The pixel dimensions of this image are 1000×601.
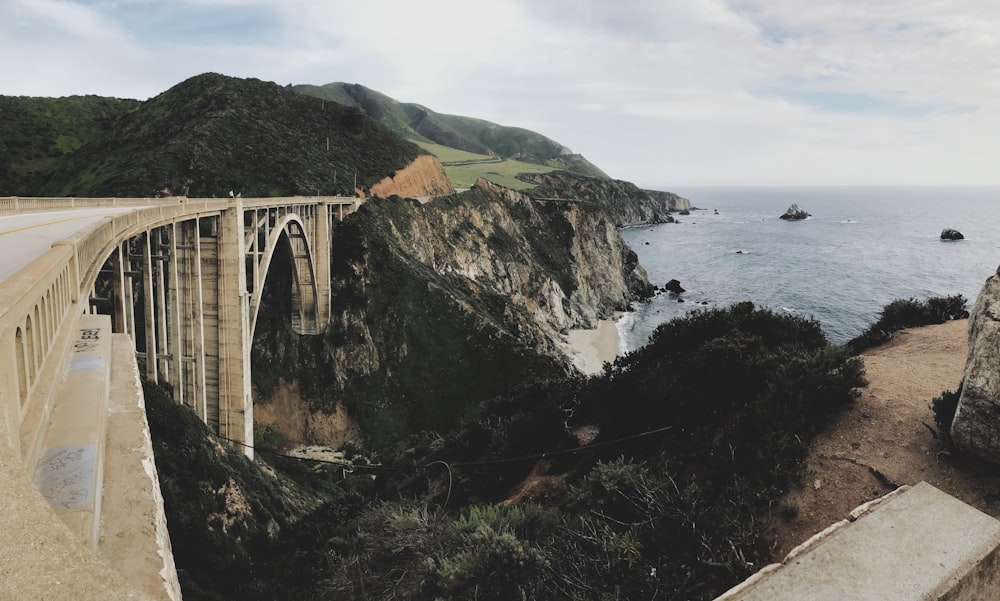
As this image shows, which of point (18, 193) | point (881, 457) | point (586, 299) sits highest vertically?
point (18, 193)

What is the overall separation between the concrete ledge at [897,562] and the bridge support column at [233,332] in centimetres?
1983

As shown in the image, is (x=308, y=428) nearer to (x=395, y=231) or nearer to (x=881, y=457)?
(x=395, y=231)

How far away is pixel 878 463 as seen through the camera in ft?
27.6

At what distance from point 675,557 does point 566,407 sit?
358 inches

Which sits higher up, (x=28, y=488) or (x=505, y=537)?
(x=28, y=488)

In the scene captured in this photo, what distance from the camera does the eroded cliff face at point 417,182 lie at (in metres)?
54.0

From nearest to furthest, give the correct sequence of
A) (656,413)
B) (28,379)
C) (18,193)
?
(28,379) < (656,413) < (18,193)

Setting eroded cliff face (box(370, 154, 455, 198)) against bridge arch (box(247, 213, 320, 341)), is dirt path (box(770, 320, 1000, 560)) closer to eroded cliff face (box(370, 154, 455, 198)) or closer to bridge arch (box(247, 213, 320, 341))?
bridge arch (box(247, 213, 320, 341))

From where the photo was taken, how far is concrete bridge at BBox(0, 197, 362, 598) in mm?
3133

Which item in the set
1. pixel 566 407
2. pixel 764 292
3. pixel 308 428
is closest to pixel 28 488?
pixel 566 407

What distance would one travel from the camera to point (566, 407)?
1669 cm

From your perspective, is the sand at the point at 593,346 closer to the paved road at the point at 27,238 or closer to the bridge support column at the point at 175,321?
the bridge support column at the point at 175,321

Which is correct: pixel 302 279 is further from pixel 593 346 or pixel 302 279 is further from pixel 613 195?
pixel 613 195

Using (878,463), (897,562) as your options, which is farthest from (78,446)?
(878,463)
